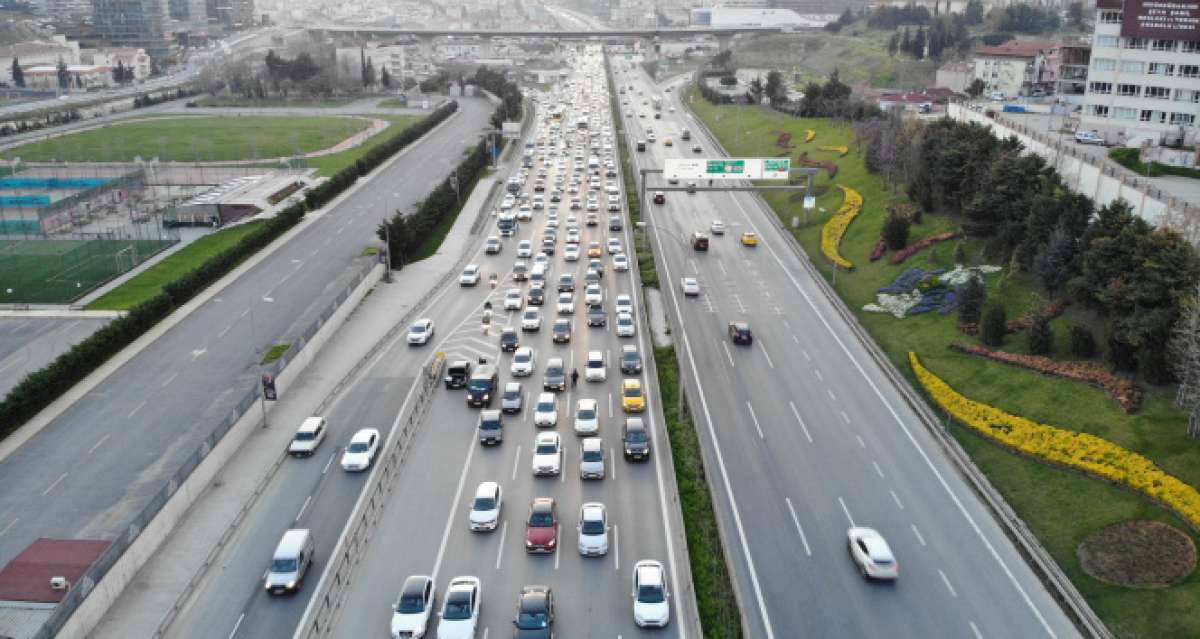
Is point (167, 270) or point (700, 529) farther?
point (167, 270)

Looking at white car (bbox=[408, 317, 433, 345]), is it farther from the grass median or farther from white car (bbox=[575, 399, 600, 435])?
the grass median

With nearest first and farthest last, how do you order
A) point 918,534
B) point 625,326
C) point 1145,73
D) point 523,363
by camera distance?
1. point 918,534
2. point 523,363
3. point 625,326
4. point 1145,73

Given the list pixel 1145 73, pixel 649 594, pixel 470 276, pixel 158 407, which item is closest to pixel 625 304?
pixel 470 276

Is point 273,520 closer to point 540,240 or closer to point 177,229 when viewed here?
point 540,240

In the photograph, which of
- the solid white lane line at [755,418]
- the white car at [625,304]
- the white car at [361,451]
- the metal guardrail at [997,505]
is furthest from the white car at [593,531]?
the white car at [625,304]

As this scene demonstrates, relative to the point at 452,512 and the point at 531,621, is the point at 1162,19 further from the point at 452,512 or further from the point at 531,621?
the point at 531,621

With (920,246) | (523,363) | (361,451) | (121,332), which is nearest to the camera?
(361,451)
